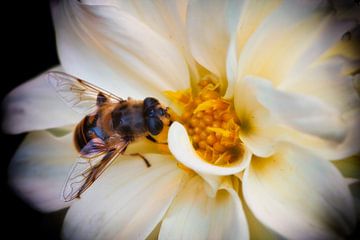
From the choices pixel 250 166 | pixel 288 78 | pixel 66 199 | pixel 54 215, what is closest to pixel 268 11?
pixel 288 78

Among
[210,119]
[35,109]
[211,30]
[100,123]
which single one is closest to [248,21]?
[211,30]

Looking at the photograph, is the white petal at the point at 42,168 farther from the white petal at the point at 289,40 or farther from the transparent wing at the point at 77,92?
the white petal at the point at 289,40

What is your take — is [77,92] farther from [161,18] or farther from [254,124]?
[254,124]

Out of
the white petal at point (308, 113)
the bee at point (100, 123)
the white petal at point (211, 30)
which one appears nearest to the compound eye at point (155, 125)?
the bee at point (100, 123)

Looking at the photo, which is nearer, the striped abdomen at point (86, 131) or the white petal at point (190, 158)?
the white petal at point (190, 158)

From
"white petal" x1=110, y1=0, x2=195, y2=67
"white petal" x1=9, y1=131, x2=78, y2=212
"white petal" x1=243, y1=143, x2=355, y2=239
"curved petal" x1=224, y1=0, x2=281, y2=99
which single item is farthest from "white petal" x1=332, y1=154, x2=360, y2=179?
"white petal" x1=9, y1=131, x2=78, y2=212

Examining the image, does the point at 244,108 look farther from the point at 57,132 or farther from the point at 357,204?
the point at 57,132

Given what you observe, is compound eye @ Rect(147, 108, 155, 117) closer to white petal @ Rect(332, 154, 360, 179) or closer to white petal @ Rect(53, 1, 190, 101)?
white petal @ Rect(53, 1, 190, 101)
